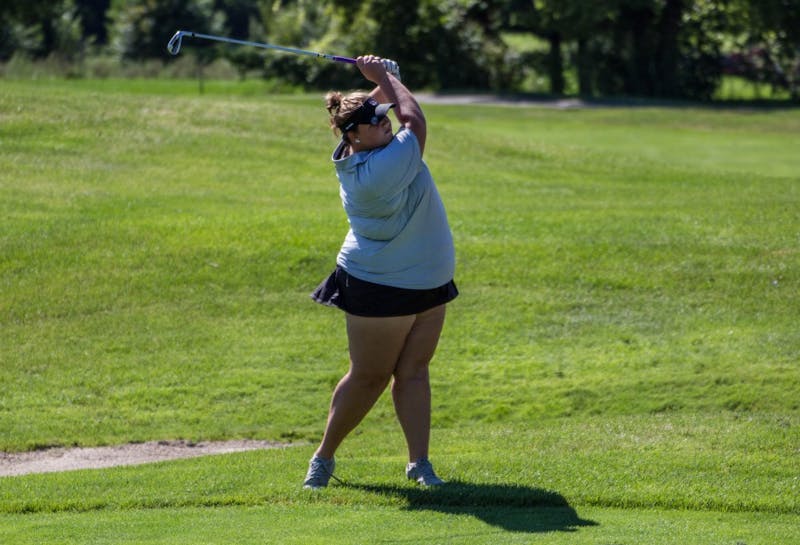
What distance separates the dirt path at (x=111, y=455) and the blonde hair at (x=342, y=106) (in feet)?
9.59

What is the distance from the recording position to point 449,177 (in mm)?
15664

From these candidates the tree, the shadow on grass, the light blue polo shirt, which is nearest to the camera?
the shadow on grass

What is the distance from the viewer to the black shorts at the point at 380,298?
6.18m

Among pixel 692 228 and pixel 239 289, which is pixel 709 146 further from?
pixel 239 289

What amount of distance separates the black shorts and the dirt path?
2.40 meters

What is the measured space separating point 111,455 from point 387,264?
3.23m

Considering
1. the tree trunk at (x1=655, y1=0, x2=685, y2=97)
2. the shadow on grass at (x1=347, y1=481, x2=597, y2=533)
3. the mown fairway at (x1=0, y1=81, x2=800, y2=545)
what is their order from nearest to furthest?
the shadow on grass at (x1=347, y1=481, x2=597, y2=533)
the mown fairway at (x1=0, y1=81, x2=800, y2=545)
the tree trunk at (x1=655, y1=0, x2=685, y2=97)

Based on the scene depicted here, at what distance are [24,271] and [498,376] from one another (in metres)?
4.40

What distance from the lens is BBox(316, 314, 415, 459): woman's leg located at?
627 centimetres

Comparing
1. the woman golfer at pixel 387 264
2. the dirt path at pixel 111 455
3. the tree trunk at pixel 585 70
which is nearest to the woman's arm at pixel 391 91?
the woman golfer at pixel 387 264

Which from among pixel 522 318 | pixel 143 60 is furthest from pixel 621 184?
pixel 143 60

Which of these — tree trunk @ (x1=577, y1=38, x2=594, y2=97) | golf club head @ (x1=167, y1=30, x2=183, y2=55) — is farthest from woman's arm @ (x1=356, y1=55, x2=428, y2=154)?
tree trunk @ (x1=577, y1=38, x2=594, y2=97)

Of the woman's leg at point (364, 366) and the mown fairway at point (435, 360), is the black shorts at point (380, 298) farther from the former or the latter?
the mown fairway at point (435, 360)

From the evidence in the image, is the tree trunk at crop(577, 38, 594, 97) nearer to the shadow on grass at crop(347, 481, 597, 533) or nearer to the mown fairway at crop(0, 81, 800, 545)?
the mown fairway at crop(0, 81, 800, 545)
